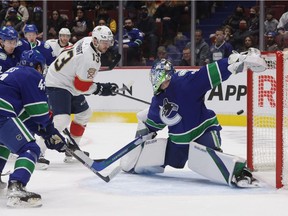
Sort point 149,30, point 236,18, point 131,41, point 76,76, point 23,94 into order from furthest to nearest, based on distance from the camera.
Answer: point 149,30, point 131,41, point 236,18, point 76,76, point 23,94

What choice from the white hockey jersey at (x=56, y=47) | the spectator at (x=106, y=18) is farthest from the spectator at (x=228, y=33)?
the white hockey jersey at (x=56, y=47)

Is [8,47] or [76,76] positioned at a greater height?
[8,47]

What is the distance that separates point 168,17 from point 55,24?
1.57 metres

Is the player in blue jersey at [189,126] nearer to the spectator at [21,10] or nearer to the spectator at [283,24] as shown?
the spectator at [283,24]

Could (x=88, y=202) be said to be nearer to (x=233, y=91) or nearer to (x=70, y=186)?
(x=70, y=186)

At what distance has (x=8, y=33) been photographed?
16.5ft

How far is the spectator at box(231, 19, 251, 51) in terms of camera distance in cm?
851

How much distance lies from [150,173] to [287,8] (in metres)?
4.62

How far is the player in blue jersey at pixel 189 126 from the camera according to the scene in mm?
4043

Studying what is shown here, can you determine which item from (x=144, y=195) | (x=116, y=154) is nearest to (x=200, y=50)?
(x=116, y=154)

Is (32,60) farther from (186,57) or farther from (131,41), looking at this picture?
(131,41)

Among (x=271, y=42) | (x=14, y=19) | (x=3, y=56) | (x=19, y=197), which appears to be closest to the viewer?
(x=19, y=197)

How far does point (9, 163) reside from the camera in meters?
5.21

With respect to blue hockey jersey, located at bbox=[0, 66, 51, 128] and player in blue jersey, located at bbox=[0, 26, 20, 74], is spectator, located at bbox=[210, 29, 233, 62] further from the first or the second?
blue hockey jersey, located at bbox=[0, 66, 51, 128]
